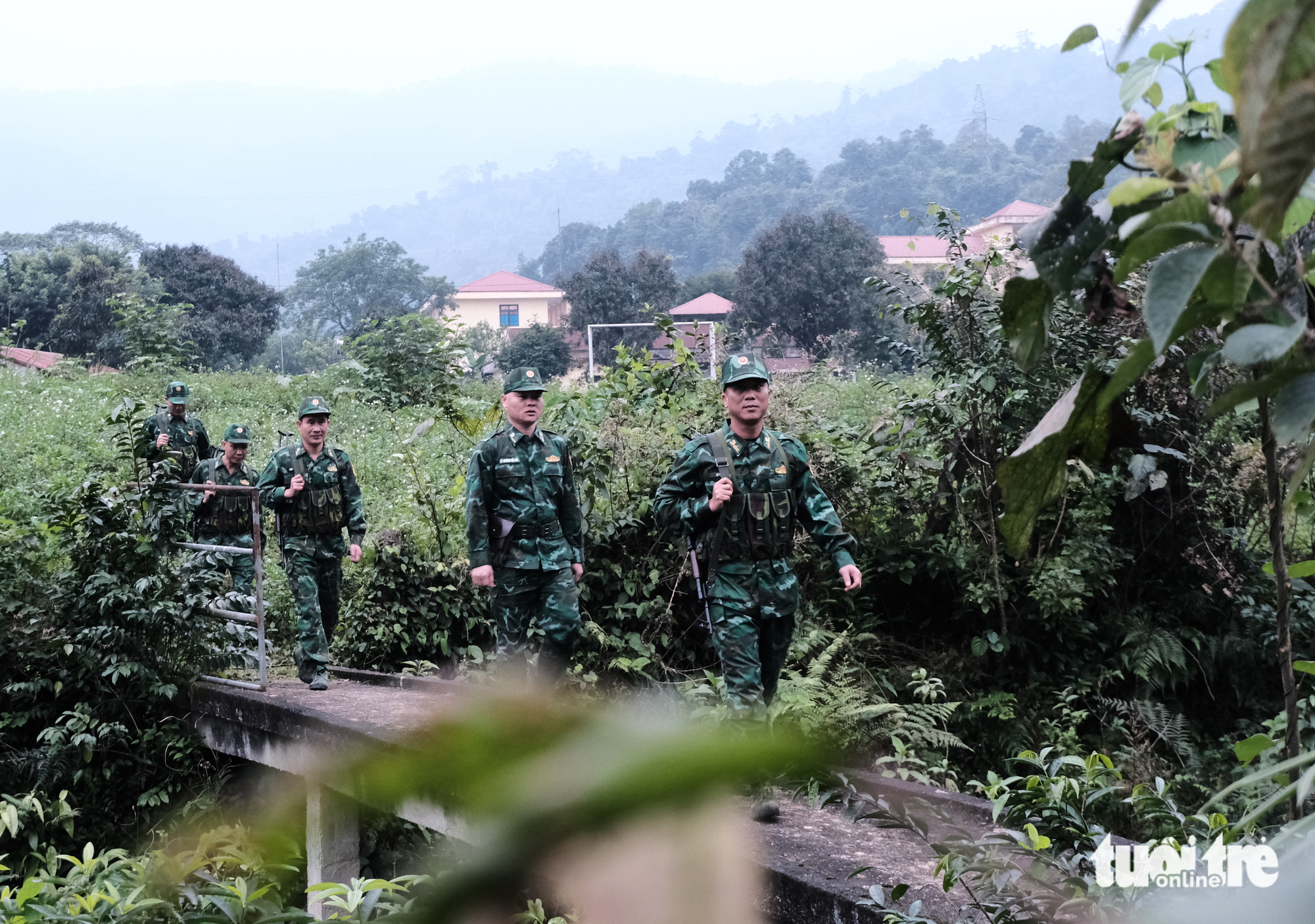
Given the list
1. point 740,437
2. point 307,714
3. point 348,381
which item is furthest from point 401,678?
point 348,381

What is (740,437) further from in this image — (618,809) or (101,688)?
(618,809)

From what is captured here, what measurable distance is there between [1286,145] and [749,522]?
3959mm

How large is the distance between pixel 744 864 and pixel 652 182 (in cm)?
15811

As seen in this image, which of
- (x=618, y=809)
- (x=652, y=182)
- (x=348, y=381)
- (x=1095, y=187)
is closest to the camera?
(x=618, y=809)

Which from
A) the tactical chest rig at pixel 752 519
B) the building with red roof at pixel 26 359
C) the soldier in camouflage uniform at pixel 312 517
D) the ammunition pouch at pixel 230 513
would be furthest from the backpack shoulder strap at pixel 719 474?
the building with red roof at pixel 26 359

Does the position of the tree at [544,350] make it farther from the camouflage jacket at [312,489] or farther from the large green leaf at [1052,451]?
the large green leaf at [1052,451]

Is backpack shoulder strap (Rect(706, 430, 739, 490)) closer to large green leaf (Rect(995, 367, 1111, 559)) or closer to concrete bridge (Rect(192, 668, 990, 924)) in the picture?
concrete bridge (Rect(192, 668, 990, 924))

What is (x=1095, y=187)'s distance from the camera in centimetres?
82

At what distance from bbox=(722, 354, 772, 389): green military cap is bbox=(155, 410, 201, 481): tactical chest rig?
5.42 m

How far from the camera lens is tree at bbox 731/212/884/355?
33.9m

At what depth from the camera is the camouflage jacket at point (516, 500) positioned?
5.31 meters

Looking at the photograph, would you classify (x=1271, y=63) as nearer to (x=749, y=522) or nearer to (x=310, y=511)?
(x=749, y=522)

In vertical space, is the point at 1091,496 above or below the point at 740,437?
below

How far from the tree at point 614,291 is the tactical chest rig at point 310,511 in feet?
97.3
